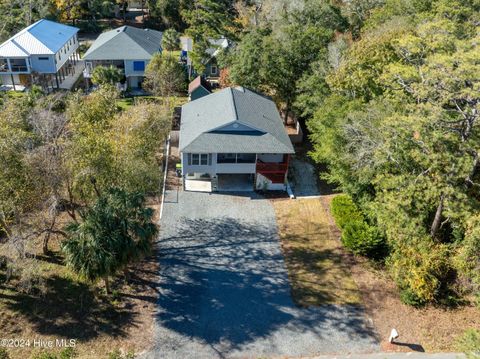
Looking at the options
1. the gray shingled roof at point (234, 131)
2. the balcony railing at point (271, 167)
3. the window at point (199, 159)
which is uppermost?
the gray shingled roof at point (234, 131)

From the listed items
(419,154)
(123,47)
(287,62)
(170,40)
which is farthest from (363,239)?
(170,40)

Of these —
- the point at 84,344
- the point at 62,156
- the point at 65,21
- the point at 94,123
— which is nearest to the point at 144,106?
the point at 94,123

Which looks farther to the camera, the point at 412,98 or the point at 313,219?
the point at 313,219

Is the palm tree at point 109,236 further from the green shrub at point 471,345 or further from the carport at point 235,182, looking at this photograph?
the green shrub at point 471,345

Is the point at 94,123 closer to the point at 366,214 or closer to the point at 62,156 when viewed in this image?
the point at 62,156

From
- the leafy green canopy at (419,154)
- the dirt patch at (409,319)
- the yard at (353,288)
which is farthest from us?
the yard at (353,288)

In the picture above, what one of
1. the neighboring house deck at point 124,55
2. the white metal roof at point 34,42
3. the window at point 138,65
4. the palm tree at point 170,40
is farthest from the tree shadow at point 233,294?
the palm tree at point 170,40
